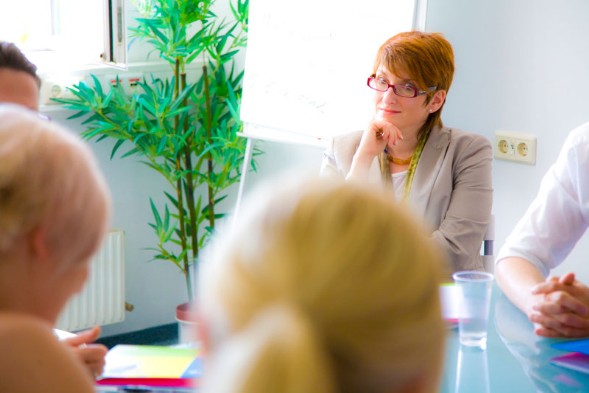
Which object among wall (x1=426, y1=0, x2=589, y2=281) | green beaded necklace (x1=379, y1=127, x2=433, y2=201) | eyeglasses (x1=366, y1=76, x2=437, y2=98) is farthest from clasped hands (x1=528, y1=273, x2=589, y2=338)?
wall (x1=426, y1=0, x2=589, y2=281)

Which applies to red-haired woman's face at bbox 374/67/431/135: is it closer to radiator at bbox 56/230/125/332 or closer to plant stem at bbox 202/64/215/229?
plant stem at bbox 202/64/215/229

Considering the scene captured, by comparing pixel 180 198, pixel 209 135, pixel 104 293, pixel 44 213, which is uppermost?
pixel 44 213

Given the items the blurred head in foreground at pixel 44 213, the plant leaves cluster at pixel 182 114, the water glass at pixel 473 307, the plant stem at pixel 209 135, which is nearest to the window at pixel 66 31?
the plant leaves cluster at pixel 182 114

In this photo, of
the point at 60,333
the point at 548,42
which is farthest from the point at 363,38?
the point at 60,333

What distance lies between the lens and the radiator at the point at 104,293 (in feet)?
12.2

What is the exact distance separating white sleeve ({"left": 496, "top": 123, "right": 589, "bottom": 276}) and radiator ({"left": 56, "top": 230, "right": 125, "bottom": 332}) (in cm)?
206

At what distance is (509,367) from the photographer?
4.79 ft

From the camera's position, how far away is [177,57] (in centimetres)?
371

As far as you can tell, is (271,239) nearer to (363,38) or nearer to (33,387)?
(33,387)

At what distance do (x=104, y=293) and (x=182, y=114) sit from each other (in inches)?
34.1

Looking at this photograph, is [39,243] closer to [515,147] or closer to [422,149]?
[422,149]

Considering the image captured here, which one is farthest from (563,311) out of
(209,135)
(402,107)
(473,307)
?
(209,135)

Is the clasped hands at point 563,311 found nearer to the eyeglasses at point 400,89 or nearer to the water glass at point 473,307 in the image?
the water glass at point 473,307

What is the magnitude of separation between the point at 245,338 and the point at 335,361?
0.20ft
